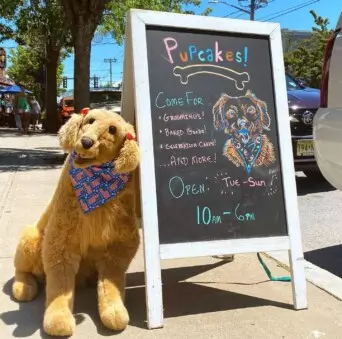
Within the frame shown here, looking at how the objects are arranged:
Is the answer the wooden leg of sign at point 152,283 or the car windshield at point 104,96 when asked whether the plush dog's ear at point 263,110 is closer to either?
the wooden leg of sign at point 152,283

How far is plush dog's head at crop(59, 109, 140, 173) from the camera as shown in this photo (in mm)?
3057

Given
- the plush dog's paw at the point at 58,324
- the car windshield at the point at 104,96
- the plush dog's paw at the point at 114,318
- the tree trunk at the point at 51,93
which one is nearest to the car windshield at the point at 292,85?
the plush dog's paw at the point at 114,318

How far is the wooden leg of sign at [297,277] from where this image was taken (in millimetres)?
3404

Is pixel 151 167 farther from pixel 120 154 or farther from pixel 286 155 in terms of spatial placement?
pixel 286 155

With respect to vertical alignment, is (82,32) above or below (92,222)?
above

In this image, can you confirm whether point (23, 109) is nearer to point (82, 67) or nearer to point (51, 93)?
point (51, 93)

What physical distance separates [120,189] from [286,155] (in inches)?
44.7

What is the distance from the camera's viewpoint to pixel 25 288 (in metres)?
3.54

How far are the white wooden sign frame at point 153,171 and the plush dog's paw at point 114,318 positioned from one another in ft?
0.53

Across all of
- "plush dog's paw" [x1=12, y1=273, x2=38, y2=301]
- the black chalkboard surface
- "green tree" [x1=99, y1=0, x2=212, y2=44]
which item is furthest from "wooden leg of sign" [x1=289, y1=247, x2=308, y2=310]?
"green tree" [x1=99, y1=0, x2=212, y2=44]

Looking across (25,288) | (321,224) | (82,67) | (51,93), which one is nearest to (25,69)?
(51,93)

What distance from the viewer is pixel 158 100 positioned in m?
3.30

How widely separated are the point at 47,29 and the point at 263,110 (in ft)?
55.8

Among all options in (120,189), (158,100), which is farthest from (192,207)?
(158,100)
